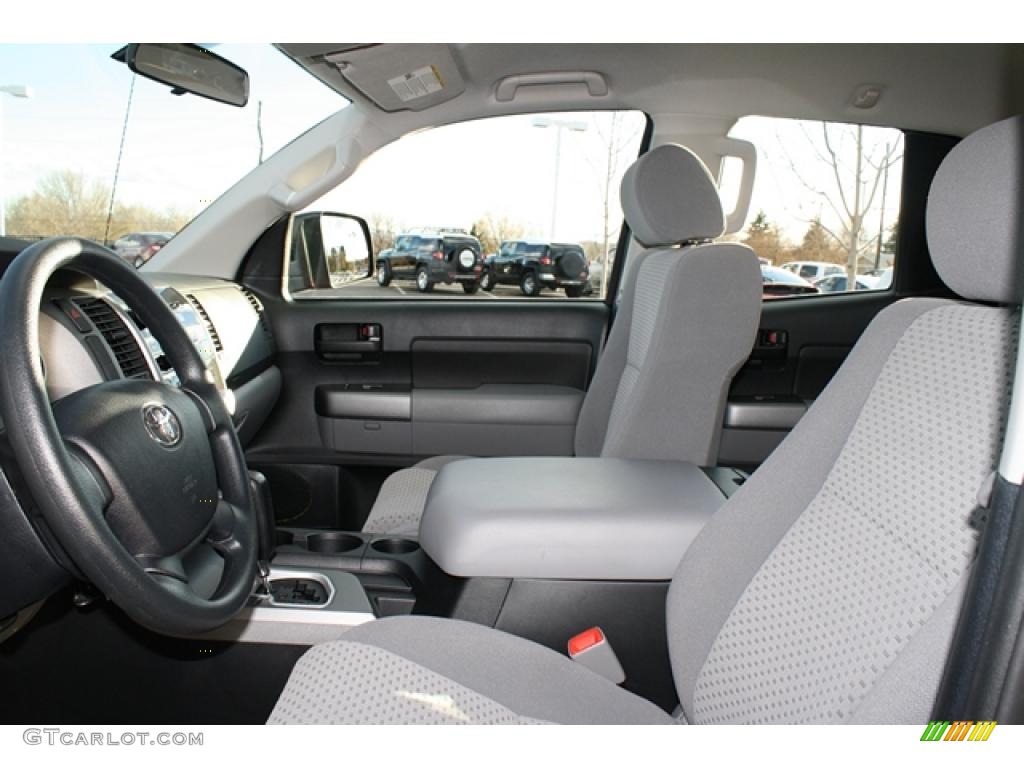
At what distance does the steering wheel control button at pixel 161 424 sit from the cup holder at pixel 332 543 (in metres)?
0.66

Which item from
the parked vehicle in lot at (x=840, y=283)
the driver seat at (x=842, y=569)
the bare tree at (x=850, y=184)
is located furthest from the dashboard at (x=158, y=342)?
the parked vehicle in lot at (x=840, y=283)

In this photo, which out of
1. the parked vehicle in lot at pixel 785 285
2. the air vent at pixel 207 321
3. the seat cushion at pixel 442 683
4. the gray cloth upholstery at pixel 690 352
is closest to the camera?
the seat cushion at pixel 442 683

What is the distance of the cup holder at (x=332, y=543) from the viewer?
170cm

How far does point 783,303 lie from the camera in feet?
9.96

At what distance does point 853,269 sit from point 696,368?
161cm

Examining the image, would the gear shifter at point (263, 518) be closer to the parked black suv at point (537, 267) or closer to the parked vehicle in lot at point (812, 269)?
the parked black suv at point (537, 267)

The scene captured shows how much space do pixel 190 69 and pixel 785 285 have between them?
215 cm

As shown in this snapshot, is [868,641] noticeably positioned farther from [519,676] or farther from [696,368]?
[696,368]

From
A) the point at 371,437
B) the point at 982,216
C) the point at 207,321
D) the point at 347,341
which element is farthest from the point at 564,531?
the point at 347,341

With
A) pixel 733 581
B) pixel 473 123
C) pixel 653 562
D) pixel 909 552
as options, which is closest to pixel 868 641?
pixel 909 552

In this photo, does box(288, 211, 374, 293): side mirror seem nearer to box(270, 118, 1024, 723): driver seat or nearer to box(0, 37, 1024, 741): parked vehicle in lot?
box(0, 37, 1024, 741): parked vehicle in lot

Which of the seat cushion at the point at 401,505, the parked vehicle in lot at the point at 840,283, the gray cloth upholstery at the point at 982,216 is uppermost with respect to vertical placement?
the gray cloth upholstery at the point at 982,216

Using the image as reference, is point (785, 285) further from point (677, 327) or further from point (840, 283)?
point (677, 327)

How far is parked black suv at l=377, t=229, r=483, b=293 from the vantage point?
3.02 metres
